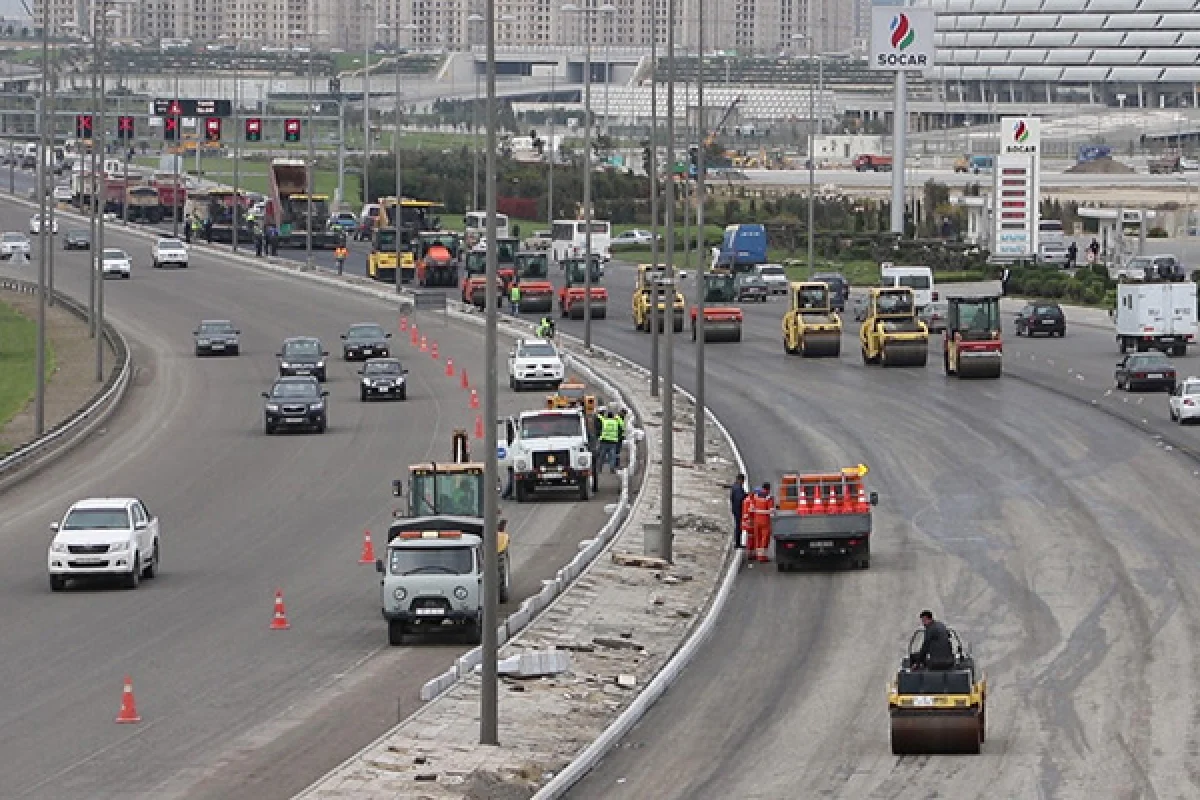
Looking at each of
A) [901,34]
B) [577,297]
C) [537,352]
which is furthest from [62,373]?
[901,34]

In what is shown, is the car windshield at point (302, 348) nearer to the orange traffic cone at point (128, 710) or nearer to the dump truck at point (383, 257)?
the dump truck at point (383, 257)

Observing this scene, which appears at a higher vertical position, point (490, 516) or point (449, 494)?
point (490, 516)

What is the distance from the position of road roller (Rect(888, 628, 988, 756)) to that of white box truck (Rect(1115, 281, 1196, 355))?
5671cm

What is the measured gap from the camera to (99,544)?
44.9m

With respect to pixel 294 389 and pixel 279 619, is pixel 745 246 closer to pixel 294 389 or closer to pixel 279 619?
pixel 294 389

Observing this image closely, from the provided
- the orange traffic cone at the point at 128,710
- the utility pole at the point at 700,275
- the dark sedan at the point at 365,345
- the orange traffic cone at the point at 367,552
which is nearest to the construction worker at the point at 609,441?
the utility pole at the point at 700,275

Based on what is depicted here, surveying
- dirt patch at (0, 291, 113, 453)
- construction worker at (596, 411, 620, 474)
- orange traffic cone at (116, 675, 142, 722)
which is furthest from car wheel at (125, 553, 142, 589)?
dirt patch at (0, 291, 113, 453)

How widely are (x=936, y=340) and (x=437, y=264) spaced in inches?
1142

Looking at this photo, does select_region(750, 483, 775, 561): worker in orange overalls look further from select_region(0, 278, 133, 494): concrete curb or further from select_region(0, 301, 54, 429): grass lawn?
select_region(0, 301, 54, 429): grass lawn

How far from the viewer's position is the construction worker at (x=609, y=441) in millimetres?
61125

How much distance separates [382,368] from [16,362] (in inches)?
813

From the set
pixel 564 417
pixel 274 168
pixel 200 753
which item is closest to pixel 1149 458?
pixel 564 417

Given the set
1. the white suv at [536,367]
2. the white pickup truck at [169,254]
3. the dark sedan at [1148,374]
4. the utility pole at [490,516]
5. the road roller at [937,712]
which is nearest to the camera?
the utility pole at [490,516]

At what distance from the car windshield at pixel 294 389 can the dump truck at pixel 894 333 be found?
20426 millimetres
